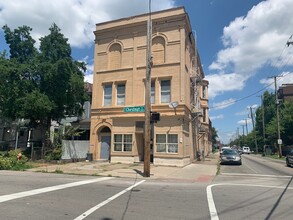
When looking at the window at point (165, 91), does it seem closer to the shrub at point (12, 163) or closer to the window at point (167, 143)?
the window at point (167, 143)

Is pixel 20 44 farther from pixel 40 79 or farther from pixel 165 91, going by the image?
pixel 165 91

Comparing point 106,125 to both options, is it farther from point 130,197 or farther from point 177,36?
point 130,197

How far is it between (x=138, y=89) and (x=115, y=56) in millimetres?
4441

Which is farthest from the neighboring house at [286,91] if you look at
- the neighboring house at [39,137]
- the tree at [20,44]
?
the tree at [20,44]

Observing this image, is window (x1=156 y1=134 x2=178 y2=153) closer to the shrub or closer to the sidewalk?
the sidewalk

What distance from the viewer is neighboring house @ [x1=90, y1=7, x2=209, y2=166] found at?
2272cm

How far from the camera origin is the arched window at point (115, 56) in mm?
26109

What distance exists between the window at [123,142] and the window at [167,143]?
8.38ft

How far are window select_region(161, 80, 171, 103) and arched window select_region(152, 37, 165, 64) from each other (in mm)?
1959

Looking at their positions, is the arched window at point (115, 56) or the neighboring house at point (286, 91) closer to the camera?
the arched window at point (115, 56)

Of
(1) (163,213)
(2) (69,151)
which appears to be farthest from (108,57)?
(1) (163,213)

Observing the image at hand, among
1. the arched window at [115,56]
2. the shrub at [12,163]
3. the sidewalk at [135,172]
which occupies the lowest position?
the sidewalk at [135,172]

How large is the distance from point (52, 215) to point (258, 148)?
3304 inches

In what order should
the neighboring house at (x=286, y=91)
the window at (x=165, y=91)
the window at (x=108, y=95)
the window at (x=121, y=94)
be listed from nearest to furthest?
the window at (x=165, y=91), the window at (x=121, y=94), the window at (x=108, y=95), the neighboring house at (x=286, y=91)
